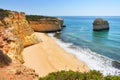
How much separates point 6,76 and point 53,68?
14432 millimetres

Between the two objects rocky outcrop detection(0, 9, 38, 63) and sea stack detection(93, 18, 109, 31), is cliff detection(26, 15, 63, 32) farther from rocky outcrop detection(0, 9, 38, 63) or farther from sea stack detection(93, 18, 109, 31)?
rocky outcrop detection(0, 9, 38, 63)

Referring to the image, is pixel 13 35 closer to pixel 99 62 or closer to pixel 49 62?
pixel 49 62

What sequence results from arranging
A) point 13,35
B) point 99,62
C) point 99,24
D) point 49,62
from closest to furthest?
1. point 13,35
2. point 49,62
3. point 99,62
4. point 99,24

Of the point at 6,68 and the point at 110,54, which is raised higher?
the point at 6,68

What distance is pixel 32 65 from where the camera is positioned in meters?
25.1

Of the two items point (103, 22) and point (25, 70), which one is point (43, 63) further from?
point (103, 22)

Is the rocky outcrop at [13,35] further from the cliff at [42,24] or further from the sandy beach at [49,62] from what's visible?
the cliff at [42,24]

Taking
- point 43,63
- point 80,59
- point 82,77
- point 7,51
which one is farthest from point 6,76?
point 80,59

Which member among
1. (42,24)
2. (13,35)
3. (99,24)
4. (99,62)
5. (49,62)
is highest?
(13,35)

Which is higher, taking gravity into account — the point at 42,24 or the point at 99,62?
the point at 42,24

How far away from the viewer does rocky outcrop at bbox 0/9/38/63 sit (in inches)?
860

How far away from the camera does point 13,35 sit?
2461 cm

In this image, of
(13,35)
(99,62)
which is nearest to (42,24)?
(99,62)

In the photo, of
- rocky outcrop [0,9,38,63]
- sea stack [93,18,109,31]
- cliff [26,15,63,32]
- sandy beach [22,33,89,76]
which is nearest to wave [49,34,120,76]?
sandy beach [22,33,89,76]
